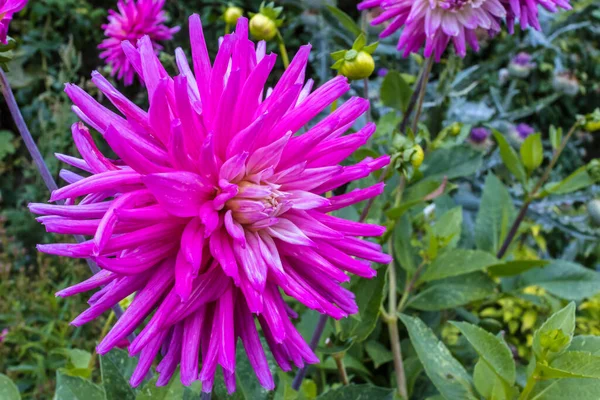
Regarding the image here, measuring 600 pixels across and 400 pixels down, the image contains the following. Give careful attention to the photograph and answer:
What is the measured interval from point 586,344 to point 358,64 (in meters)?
0.46

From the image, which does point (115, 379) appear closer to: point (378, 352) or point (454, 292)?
point (378, 352)

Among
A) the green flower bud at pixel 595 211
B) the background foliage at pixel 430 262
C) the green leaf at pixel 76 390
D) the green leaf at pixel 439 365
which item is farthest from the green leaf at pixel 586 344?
the green flower bud at pixel 595 211

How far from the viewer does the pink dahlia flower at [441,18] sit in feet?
2.73

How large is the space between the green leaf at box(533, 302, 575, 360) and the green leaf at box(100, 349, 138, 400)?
18.7 inches

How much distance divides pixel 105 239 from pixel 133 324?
90mm

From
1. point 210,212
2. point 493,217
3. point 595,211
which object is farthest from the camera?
point 595,211

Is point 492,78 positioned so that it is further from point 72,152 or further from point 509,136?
point 72,152

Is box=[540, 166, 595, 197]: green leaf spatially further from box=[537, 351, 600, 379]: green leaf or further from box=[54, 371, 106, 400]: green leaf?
box=[54, 371, 106, 400]: green leaf

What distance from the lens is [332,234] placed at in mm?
470

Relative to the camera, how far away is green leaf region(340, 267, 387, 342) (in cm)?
72

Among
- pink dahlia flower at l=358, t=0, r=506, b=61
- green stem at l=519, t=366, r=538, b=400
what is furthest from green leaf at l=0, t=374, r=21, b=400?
pink dahlia flower at l=358, t=0, r=506, b=61

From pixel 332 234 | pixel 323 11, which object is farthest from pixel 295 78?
pixel 323 11

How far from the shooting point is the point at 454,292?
1.02 metres

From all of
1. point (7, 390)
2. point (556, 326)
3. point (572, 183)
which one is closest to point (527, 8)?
point (572, 183)
